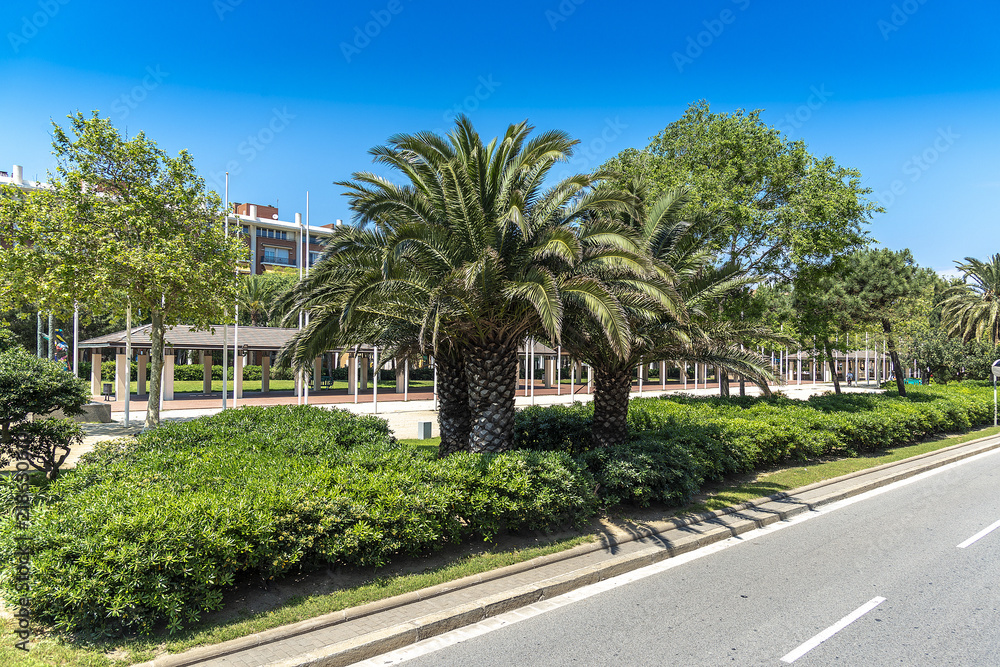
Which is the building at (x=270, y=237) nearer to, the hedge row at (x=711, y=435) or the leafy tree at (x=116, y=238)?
the leafy tree at (x=116, y=238)

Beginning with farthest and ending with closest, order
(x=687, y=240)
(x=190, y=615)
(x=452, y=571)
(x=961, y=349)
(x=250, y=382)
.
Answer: (x=250, y=382), (x=961, y=349), (x=687, y=240), (x=452, y=571), (x=190, y=615)

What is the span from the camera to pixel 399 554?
21.2ft

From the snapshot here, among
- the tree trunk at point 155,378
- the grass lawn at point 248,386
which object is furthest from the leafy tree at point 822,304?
the grass lawn at point 248,386

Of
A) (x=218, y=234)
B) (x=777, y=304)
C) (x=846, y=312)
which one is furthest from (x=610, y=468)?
Answer: (x=846, y=312)

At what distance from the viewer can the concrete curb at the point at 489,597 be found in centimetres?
459

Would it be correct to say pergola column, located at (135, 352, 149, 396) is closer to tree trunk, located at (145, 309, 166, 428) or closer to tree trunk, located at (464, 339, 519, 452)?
tree trunk, located at (145, 309, 166, 428)

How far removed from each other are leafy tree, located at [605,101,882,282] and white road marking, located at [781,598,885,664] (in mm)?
14103

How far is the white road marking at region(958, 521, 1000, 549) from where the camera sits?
8117mm

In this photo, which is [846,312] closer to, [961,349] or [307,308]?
[961,349]

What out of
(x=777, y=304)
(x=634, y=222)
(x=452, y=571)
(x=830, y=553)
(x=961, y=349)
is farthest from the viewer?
(x=961, y=349)

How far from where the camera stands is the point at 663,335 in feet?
34.8

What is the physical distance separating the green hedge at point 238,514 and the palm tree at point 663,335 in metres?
3.14

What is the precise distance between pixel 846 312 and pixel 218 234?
87.2 ft

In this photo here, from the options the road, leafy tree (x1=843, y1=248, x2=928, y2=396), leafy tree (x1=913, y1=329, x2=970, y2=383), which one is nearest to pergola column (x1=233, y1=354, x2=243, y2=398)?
the road
